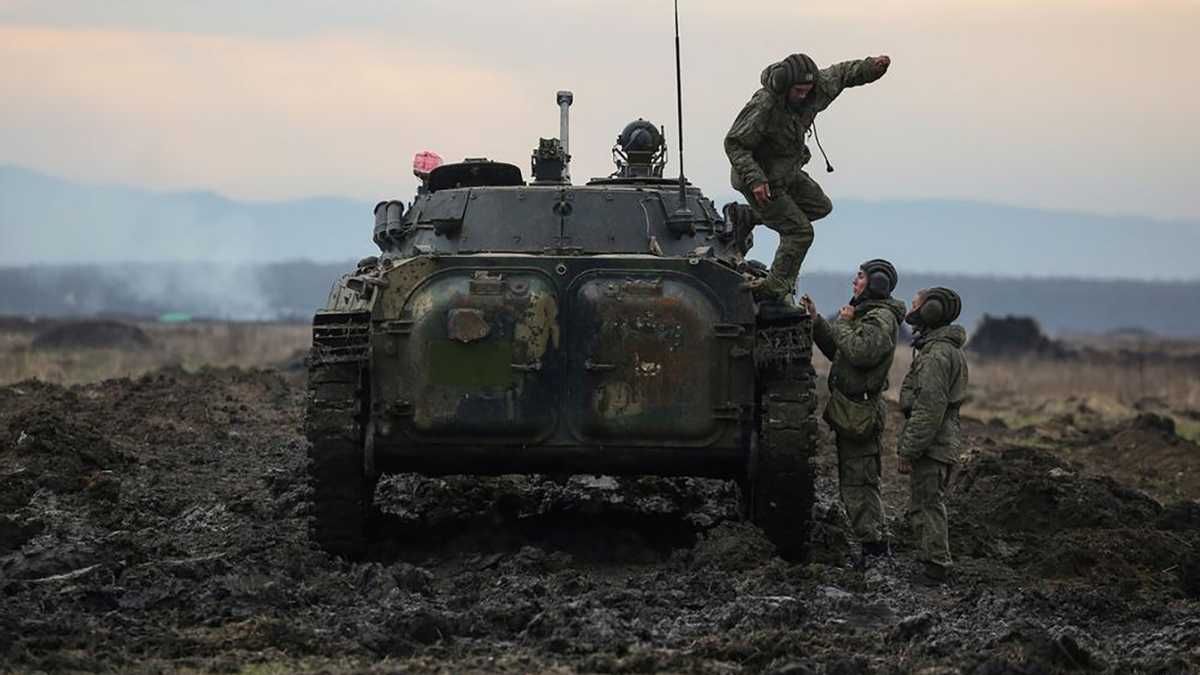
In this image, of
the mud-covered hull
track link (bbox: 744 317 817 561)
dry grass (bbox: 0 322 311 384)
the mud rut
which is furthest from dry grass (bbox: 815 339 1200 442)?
the mud-covered hull

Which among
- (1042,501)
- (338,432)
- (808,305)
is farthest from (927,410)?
(1042,501)

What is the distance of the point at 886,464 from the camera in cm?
2155

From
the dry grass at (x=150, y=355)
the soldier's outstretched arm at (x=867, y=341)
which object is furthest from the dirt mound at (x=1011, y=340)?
the soldier's outstretched arm at (x=867, y=341)

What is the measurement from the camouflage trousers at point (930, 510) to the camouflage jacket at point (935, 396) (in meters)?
0.11

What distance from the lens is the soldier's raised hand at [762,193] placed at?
13719 millimetres

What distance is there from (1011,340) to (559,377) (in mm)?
51771

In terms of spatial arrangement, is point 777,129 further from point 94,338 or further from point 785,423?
point 94,338

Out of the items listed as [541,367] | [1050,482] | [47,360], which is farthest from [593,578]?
[47,360]

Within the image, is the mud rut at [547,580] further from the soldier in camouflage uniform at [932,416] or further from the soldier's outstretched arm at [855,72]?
the soldier's outstretched arm at [855,72]

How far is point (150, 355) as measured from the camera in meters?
47.6

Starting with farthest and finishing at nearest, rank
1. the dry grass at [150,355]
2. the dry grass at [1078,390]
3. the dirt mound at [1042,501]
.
Result: the dry grass at [150,355] → the dry grass at [1078,390] → the dirt mound at [1042,501]

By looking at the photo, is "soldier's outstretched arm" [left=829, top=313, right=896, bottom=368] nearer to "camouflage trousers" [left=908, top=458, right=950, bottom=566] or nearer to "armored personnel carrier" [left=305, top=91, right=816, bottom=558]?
"armored personnel carrier" [left=305, top=91, right=816, bottom=558]

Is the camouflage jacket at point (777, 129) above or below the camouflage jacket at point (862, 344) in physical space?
above

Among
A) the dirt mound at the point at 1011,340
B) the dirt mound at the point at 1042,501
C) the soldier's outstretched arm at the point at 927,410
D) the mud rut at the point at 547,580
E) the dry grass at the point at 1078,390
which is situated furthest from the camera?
the dirt mound at the point at 1011,340
